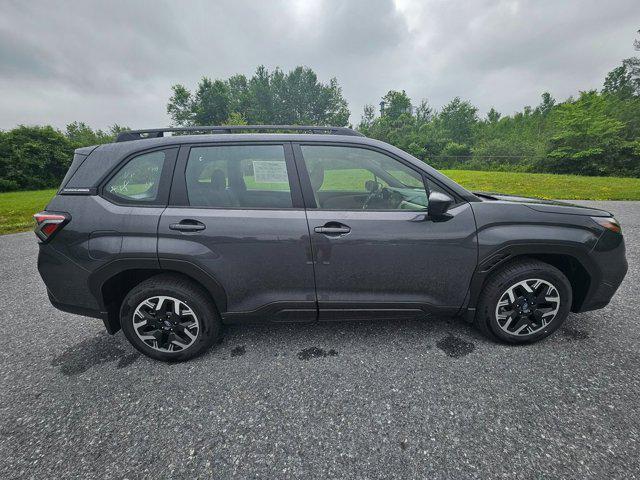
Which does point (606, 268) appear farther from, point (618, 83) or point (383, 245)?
point (618, 83)

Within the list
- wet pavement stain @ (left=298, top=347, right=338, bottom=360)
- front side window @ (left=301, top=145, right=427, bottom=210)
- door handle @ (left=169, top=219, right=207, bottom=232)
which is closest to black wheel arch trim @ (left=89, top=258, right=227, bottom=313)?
door handle @ (left=169, top=219, right=207, bottom=232)

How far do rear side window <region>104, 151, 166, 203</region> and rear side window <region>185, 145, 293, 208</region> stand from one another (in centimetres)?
25

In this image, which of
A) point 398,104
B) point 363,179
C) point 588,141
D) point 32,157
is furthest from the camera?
point 398,104

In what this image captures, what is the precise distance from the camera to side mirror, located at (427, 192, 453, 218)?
1.96 metres

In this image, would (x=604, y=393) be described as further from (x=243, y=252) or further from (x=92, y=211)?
(x=92, y=211)

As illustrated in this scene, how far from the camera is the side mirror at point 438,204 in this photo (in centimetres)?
196

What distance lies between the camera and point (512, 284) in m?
2.22

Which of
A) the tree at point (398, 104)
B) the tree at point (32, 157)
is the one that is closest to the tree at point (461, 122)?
the tree at point (398, 104)

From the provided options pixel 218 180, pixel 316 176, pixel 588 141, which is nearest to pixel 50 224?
pixel 218 180

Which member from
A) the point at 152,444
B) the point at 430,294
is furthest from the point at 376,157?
the point at 152,444

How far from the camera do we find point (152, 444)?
5.32 ft

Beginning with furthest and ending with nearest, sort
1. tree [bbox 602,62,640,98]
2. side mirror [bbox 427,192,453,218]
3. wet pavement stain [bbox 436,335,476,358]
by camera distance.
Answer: tree [bbox 602,62,640,98] < wet pavement stain [bbox 436,335,476,358] < side mirror [bbox 427,192,453,218]

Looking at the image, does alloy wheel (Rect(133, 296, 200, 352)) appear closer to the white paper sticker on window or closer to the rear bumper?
the rear bumper

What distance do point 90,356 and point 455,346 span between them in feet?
10.6
